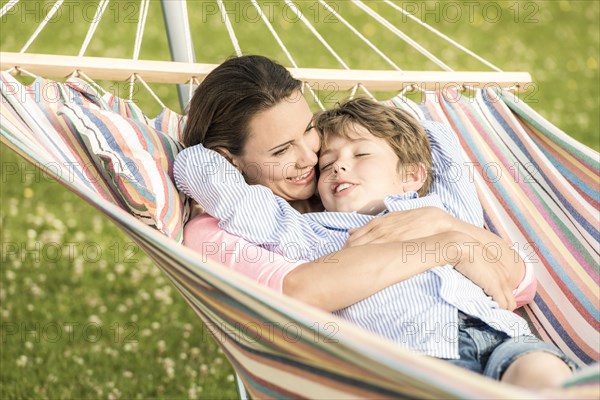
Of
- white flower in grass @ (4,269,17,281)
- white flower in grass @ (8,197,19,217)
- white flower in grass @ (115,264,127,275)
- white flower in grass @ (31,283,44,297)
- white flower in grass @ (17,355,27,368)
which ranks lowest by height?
white flower in grass @ (17,355,27,368)

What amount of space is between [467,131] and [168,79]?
94cm

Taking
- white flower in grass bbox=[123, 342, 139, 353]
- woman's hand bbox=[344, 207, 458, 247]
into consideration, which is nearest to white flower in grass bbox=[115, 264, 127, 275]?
white flower in grass bbox=[123, 342, 139, 353]

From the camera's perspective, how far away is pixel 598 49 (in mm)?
7188

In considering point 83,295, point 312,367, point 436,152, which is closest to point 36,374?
point 83,295

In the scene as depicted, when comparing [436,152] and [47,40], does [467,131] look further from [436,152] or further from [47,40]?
[47,40]

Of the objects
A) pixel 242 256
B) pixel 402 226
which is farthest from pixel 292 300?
pixel 402 226

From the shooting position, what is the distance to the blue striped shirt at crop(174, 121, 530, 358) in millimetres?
1711

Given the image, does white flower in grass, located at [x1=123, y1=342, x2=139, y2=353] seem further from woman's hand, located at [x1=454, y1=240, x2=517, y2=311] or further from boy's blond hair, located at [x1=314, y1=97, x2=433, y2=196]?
woman's hand, located at [x1=454, y1=240, x2=517, y2=311]

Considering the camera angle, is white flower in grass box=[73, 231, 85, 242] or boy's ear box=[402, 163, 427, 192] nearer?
boy's ear box=[402, 163, 427, 192]

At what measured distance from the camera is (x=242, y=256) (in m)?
1.80

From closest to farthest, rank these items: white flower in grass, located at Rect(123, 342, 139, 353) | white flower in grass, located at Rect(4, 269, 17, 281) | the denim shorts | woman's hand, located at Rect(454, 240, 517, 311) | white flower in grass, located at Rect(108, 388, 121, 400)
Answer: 1. the denim shorts
2. woman's hand, located at Rect(454, 240, 517, 311)
3. white flower in grass, located at Rect(108, 388, 121, 400)
4. white flower in grass, located at Rect(123, 342, 139, 353)
5. white flower in grass, located at Rect(4, 269, 17, 281)

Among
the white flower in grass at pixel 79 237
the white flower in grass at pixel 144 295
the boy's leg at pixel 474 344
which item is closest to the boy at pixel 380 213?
the boy's leg at pixel 474 344

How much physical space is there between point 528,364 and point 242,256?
25.5 inches

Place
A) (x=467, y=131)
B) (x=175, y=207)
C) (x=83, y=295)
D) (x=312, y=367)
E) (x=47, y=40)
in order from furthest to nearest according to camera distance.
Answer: (x=47, y=40) → (x=83, y=295) → (x=467, y=131) → (x=175, y=207) → (x=312, y=367)
